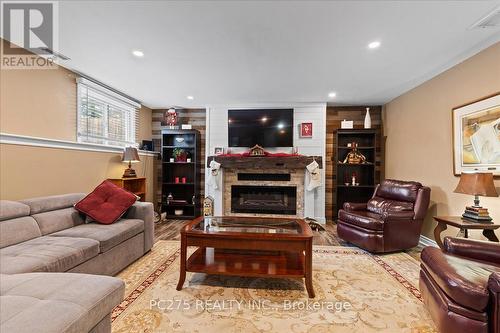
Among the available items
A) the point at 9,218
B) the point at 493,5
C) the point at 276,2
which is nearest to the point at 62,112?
the point at 9,218

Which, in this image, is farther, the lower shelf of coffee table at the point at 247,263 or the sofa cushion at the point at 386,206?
the sofa cushion at the point at 386,206

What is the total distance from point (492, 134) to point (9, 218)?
4.86 m

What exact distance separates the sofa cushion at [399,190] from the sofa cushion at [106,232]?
3.60 m

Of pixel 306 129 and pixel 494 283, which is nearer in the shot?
pixel 494 283

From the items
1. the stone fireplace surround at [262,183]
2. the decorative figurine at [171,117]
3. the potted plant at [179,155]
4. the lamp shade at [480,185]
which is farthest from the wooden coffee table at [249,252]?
the decorative figurine at [171,117]

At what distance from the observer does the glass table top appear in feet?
7.22

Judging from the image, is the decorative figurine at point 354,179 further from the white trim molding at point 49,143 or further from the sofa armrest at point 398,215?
the white trim molding at point 49,143

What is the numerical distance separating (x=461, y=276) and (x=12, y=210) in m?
3.55

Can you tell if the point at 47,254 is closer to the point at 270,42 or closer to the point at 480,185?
the point at 270,42

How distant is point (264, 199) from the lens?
4695 mm

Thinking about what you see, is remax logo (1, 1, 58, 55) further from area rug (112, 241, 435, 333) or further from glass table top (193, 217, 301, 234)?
area rug (112, 241, 435, 333)

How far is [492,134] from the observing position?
2.36 m

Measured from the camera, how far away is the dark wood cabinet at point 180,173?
4.73m

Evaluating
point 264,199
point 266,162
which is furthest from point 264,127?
point 264,199
